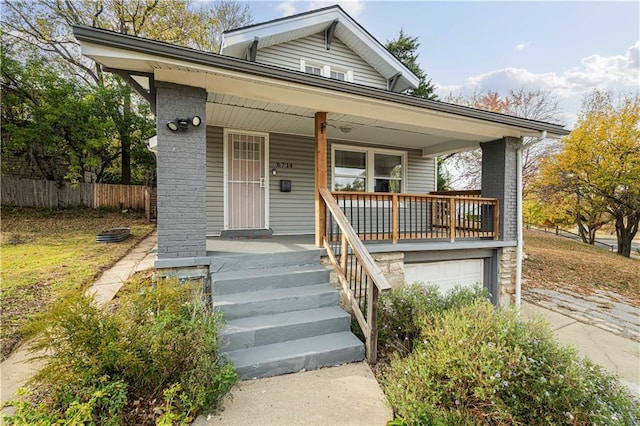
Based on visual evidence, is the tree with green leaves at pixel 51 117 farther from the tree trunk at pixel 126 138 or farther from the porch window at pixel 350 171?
the porch window at pixel 350 171

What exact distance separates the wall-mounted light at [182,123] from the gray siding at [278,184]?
2497 millimetres

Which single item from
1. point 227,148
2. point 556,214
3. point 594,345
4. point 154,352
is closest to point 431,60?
point 556,214

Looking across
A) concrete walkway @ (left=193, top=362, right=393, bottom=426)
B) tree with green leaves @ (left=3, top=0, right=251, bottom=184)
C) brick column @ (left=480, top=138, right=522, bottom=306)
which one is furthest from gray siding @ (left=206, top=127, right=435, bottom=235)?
tree with green leaves @ (left=3, top=0, right=251, bottom=184)

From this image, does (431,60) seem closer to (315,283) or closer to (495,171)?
(495,171)

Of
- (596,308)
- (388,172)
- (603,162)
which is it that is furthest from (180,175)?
(603,162)

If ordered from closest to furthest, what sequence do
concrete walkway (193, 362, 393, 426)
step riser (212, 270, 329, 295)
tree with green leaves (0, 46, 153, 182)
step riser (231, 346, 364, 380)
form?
1. concrete walkway (193, 362, 393, 426)
2. step riser (231, 346, 364, 380)
3. step riser (212, 270, 329, 295)
4. tree with green leaves (0, 46, 153, 182)

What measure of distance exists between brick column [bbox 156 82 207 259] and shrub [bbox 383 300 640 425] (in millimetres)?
2930

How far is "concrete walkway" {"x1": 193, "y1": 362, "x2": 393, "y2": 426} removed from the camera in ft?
7.30

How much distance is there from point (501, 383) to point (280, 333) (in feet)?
6.80

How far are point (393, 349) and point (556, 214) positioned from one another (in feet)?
60.6

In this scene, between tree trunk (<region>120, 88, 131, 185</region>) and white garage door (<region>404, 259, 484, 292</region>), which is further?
tree trunk (<region>120, 88, 131, 185</region>)

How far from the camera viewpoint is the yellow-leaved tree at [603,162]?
11.7 meters

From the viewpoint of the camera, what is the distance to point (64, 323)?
2.17 metres

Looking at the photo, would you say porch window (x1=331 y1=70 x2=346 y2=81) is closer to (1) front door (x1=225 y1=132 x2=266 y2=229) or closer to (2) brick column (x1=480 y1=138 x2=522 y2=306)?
(1) front door (x1=225 y1=132 x2=266 y2=229)
